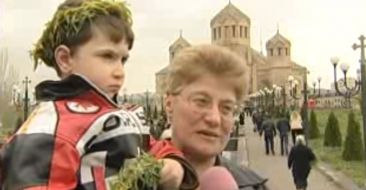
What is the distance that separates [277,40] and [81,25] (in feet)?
288

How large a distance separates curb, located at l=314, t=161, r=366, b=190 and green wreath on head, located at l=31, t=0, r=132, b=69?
14263 mm

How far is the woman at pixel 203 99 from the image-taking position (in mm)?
1704

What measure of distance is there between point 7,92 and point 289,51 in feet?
169

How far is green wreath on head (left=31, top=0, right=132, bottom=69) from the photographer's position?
1707 mm

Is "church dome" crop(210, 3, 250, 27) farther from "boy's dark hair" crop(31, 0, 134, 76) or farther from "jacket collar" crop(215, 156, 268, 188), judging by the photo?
"boy's dark hair" crop(31, 0, 134, 76)

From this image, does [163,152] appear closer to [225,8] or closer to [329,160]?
[329,160]

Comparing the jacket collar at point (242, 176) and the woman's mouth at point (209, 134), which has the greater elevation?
the woman's mouth at point (209, 134)

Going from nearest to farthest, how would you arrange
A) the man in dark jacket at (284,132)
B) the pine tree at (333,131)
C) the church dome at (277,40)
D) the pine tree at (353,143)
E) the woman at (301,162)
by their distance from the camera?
the woman at (301,162), the pine tree at (353,143), the man in dark jacket at (284,132), the pine tree at (333,131), the church dome at (277,40)

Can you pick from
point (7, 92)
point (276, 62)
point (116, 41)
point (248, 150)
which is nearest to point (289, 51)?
point (276, 62)

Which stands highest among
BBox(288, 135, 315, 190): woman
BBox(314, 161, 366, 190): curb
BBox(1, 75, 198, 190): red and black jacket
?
BBox(1, 75, 198, 190): red and black jacket

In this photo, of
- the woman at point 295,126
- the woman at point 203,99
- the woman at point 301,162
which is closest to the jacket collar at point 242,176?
the woman at point 203,99

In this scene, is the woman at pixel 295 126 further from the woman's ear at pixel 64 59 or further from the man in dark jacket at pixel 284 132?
Result: the woman's ear at pixel 64 59

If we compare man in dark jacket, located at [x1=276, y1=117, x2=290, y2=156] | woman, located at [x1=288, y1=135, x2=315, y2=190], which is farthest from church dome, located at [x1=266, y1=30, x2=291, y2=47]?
woman, located at [x1=288, y1=135, x2=315, y2=190]

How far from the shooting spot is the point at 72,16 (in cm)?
172
